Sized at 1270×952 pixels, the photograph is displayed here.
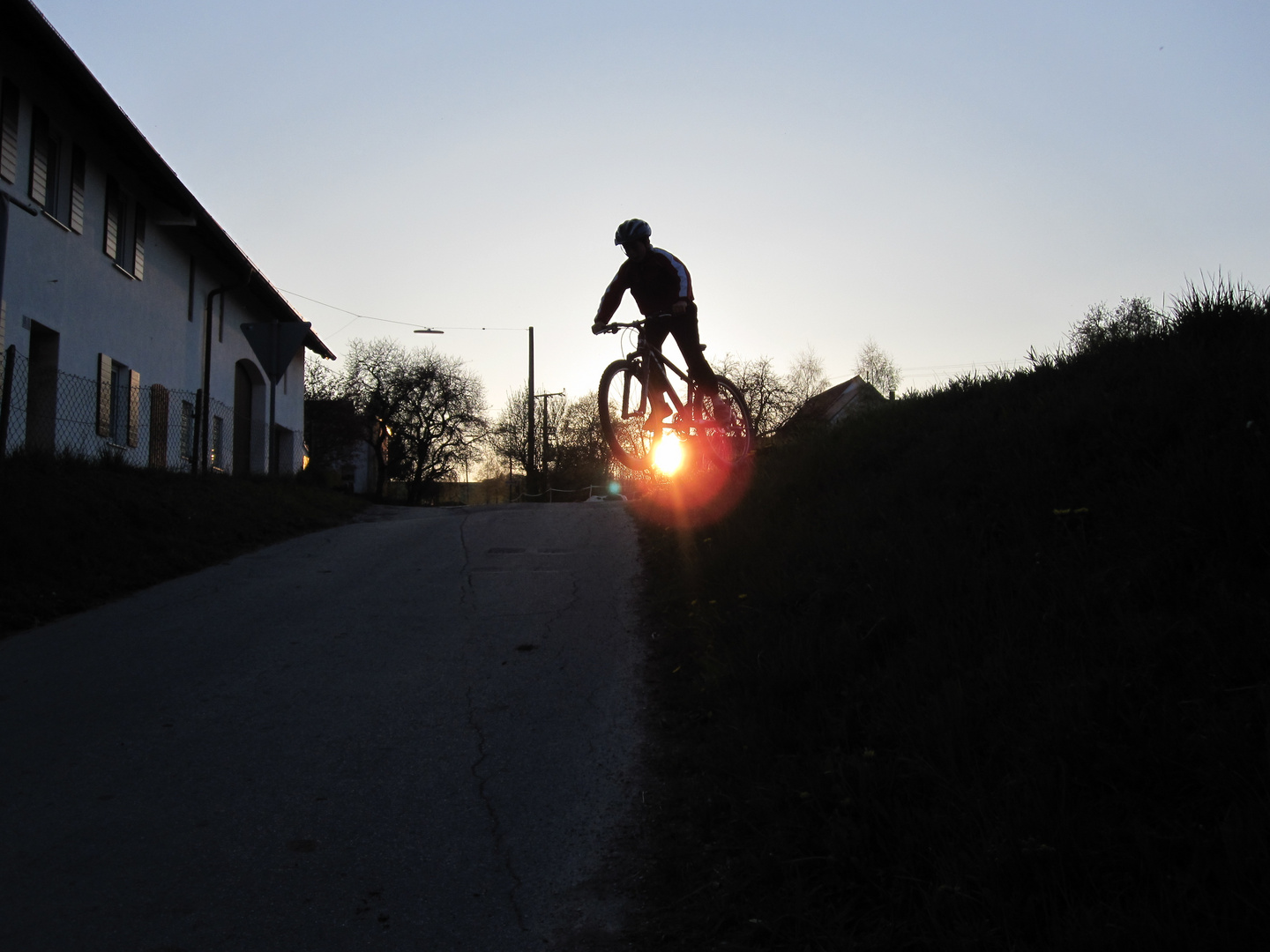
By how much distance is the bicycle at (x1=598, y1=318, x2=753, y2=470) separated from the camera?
28.7 ft

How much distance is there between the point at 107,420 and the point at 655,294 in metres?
12.5

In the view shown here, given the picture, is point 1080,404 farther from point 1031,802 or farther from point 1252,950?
point 1252,950

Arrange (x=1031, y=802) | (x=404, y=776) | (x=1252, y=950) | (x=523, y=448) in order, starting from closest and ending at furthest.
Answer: (x=1252, y=950), (x=1031, y=802), (x=404, y=776), (x=523, y=448)

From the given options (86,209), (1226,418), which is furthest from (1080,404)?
(86,209)

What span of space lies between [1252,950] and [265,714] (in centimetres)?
433

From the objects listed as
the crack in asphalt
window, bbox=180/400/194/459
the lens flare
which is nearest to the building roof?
window, bbox=180/400/194/459

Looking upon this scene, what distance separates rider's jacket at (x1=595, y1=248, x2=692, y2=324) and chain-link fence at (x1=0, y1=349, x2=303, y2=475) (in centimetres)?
664

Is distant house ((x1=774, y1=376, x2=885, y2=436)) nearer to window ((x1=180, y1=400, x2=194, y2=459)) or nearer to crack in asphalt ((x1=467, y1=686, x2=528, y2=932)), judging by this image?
crack in asphalt ((x1=467, y1=686, x2=528, y2=932))

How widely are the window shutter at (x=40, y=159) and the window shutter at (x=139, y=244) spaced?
3.47 m

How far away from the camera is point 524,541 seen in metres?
11.1

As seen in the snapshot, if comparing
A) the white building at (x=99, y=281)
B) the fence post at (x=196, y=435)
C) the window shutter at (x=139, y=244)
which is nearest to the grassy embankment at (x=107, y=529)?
the white building at (x=99, y=281)

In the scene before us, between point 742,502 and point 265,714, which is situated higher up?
point 742,502

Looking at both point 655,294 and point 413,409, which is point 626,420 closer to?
point 655,294

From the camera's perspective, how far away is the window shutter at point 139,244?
19.4 m
